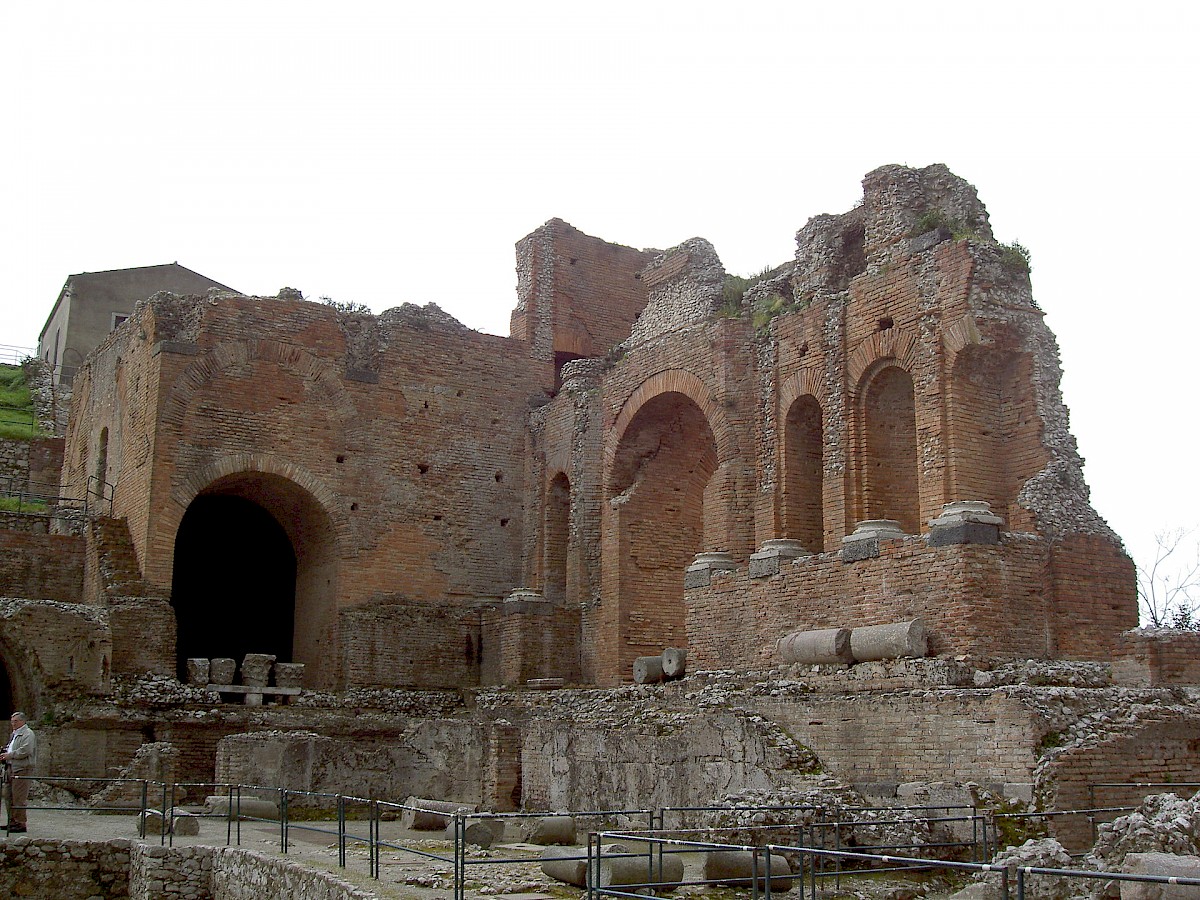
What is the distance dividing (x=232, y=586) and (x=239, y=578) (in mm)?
186

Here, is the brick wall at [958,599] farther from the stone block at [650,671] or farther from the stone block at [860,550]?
the stone block at [650,671]

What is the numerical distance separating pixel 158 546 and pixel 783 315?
9.62m

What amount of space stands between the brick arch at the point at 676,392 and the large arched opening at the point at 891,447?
87.3 inches

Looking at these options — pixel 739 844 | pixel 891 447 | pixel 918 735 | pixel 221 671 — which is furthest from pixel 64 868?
pixel 891 447

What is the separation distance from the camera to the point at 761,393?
17562mm

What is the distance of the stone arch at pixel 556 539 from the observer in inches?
850

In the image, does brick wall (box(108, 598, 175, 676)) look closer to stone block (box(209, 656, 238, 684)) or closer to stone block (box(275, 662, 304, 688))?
stone block (box(209, 656, 238, 684))

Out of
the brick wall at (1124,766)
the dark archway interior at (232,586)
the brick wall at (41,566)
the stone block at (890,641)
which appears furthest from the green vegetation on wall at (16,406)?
the brick wall at (1124,766)

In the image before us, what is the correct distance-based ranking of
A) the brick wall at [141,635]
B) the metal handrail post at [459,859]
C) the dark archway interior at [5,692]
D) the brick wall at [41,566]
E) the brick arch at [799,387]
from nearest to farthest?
the metal handrail post at [459,859]
the brick arch at [799,387]
the brick wall at [141,635]
the dark archway interior at [5,692]
the brick wall at [41,566]

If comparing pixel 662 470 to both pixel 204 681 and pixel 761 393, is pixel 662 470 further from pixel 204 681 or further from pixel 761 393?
pixel 204 681

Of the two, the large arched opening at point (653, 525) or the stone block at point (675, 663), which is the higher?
the large arched opening at point (653, 525)

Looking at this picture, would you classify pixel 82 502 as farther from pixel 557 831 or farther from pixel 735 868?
pixel 735 868

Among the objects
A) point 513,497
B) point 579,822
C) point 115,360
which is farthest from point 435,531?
point 579,822

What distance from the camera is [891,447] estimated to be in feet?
52.6
